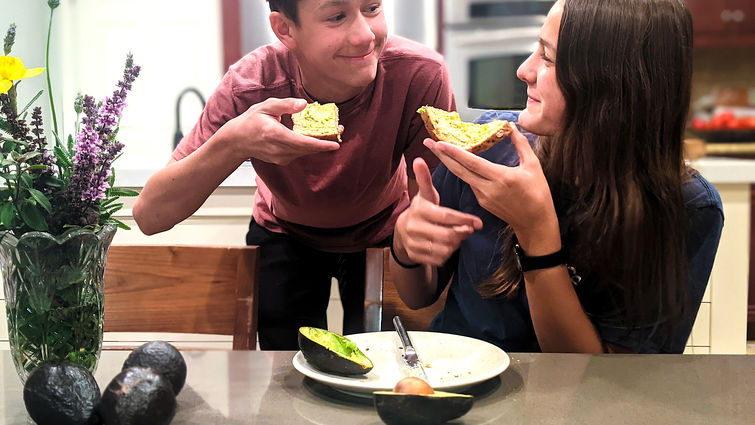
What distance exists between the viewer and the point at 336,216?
5.49 ft

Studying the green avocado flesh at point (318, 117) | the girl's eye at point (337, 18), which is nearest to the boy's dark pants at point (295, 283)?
the green avocado flesh at point (318, 117)

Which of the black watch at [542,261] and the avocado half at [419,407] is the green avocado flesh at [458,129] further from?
the avocado half at [419,407]

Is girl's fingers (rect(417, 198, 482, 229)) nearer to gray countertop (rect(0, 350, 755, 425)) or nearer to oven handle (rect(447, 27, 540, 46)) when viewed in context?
gray countertop (rect(0, 350, 755, 425))

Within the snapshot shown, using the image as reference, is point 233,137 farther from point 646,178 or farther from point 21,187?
point 646,178

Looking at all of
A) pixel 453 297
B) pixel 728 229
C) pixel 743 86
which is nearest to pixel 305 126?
pixel 453 297

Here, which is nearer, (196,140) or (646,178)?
(646,178)

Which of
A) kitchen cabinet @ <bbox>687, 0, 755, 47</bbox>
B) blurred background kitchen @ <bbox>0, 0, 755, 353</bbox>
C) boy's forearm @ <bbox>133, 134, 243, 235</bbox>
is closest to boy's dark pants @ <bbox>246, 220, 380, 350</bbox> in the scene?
boy's forearm @ <bbox>133, 134, 243, 235</bbox>

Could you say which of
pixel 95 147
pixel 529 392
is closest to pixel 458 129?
pixel 529 392

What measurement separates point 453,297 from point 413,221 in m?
0.29

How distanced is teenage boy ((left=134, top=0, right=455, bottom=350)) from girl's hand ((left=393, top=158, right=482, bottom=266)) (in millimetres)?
213

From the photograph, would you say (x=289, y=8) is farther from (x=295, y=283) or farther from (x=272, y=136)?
(x=295, y=283)

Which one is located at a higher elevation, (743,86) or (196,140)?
(196,140)

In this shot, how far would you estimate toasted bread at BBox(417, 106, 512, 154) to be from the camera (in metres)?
1.23

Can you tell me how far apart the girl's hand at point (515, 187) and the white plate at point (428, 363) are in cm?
21
